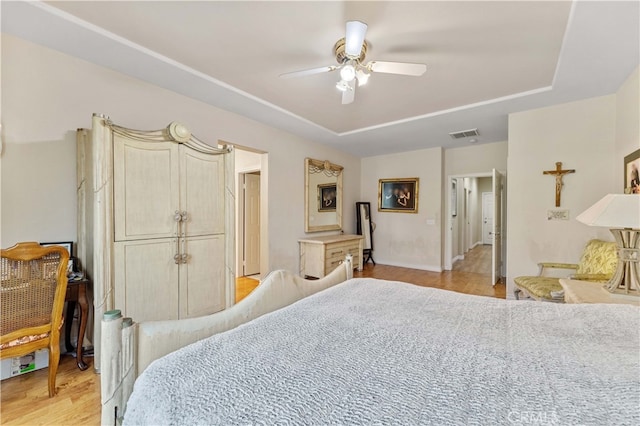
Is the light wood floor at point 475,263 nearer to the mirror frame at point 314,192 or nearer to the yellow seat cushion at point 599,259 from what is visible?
the yellow seat cushion at point 599,259

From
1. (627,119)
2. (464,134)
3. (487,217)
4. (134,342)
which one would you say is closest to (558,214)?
(627,119)

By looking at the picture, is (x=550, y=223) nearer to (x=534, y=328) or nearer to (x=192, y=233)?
(x=534, y=328)

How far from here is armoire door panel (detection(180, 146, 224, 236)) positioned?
252 centimetres

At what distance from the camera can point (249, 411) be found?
69cm

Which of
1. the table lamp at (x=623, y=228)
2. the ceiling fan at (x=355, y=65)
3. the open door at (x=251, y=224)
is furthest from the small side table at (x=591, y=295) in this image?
the open door at (x=251, y=224)

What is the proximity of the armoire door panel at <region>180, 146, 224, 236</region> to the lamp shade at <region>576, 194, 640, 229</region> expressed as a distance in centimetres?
300

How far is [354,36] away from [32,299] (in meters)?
2.68

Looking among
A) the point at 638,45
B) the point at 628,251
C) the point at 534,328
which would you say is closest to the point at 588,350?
the point at 534,328

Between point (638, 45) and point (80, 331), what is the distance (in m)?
4.83

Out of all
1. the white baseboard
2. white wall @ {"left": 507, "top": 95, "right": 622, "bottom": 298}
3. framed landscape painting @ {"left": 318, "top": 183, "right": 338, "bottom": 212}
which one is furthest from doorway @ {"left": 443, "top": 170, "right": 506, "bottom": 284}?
framed landscape painting @ {"left": 318, "top": 183, "right": 338, "bottom": 212}

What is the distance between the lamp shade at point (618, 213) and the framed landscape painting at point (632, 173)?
1131mm

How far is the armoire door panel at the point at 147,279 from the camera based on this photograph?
2119mm

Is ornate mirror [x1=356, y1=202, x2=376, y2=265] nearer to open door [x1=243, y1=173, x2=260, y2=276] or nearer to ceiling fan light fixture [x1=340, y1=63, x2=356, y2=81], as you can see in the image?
open door [x1=243, y1=173, x2=260, y2=276]

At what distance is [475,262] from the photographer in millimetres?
6422
